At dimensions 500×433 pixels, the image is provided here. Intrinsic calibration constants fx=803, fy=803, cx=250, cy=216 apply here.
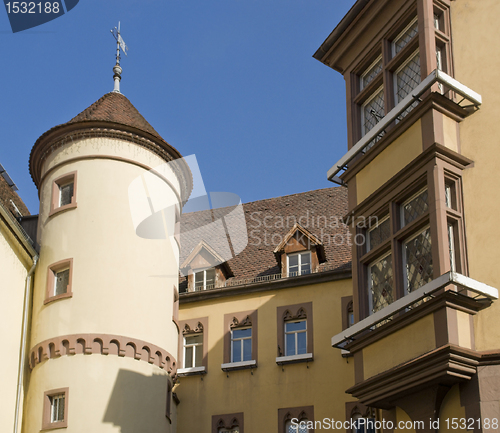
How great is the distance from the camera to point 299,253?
2480 cm

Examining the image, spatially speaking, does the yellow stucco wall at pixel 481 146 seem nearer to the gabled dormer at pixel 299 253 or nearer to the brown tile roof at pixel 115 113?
the gabled dormer at pixel 299 253

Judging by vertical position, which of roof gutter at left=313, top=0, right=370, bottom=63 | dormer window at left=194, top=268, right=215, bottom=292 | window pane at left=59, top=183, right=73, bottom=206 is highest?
roof gutter at left=313, top=0, right=370, bottom=63

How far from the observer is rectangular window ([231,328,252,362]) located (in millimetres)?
23734

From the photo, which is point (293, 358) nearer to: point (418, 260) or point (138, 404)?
point (138, 404)

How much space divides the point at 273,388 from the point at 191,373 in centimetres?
263

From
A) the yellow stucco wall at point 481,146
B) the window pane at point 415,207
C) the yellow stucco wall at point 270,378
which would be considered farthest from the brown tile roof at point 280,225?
the yellow stucco wall at point 481,146

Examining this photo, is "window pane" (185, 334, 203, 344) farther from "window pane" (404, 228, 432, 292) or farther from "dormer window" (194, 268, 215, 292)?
"window pane" (404, 228, 432, 292)

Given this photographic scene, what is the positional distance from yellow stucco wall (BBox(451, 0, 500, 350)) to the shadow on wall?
35.7ft

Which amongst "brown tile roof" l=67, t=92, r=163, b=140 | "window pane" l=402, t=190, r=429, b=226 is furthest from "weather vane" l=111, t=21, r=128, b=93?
"window pane" l=402, t=190, r=429, b=226

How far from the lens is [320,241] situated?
81.8ft

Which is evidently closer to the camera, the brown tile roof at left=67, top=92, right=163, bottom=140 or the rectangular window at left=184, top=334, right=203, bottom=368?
the brown tile roof at left=67, top=92, right=163, bottom=140

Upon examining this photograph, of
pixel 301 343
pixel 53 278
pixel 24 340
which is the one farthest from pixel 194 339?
pixel 24 340

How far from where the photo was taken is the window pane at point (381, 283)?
45.6 ft

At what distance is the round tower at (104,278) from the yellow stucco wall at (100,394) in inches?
1.0
